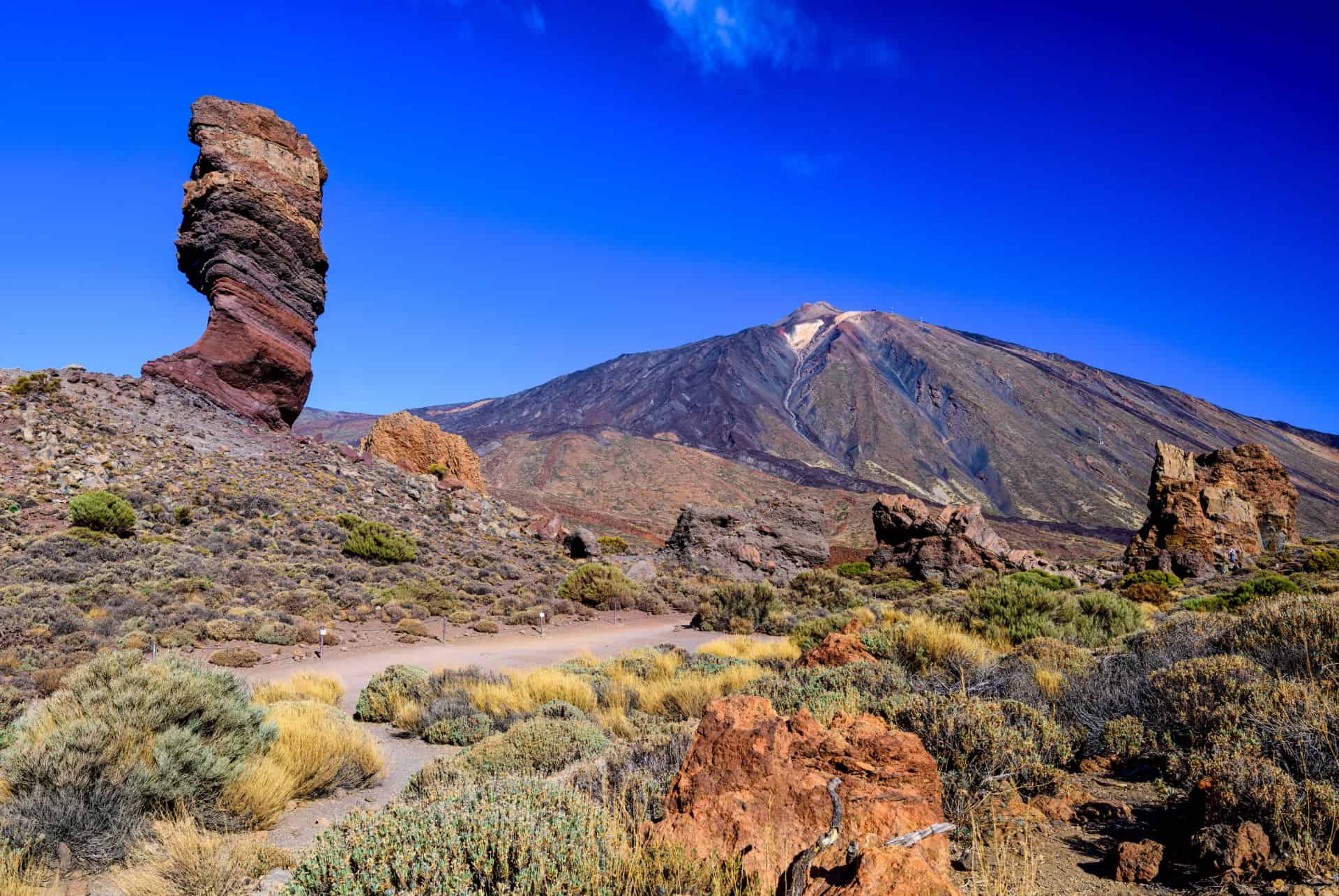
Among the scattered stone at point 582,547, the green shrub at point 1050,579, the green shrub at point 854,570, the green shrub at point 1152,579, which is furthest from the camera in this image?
the scattered stone at point 582,547

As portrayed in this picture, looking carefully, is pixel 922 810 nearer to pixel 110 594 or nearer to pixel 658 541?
pixel 110 594

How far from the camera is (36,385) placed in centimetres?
2125

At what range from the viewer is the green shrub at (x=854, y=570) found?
75.9 ft

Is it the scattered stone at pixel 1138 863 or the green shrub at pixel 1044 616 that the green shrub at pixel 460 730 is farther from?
the green shrub at pixel 1044 616

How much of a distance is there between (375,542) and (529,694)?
565 inches

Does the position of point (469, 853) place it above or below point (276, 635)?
above

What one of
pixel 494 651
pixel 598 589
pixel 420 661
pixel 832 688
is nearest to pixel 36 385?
pixel 598 589

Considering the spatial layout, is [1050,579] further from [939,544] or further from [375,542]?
[375,542]

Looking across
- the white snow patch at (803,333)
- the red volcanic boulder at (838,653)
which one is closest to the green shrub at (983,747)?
the red volcanic boulder at (838,653)

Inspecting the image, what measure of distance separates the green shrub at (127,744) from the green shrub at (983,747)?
4.49 m

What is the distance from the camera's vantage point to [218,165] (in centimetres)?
2414

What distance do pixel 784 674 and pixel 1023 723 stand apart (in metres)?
2.68

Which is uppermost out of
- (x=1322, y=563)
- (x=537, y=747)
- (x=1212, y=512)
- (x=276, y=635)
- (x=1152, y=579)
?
(x=1212, y=512)

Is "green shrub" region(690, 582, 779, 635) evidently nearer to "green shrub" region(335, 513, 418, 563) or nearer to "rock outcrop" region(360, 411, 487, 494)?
"green shrub" region(335, 513, 418, 563)
